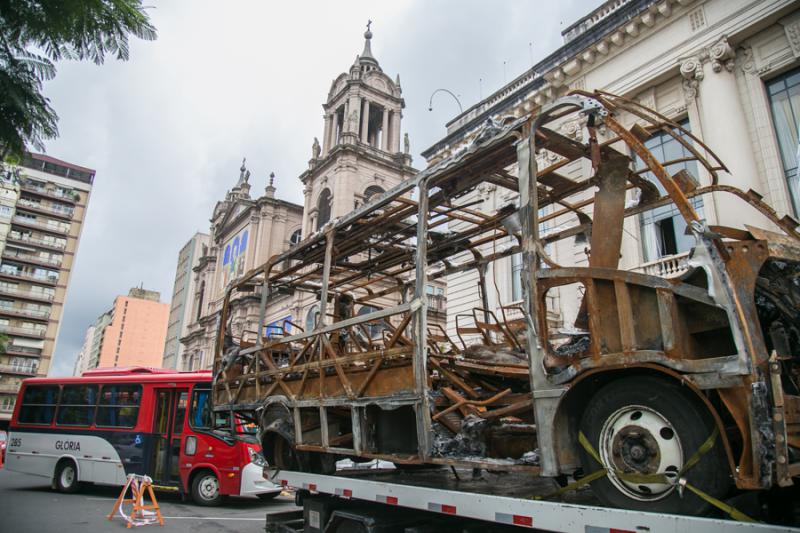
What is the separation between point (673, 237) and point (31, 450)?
18.1 m

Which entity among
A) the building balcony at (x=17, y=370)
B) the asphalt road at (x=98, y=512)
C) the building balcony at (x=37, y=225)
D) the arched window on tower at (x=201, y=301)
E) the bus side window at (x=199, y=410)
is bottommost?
the asphalt road at (x=98, y=512)

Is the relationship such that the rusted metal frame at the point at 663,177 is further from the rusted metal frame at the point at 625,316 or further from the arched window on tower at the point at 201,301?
the arched window on tower at the point at 201,301

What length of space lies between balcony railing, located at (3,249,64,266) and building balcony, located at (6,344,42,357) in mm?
10838

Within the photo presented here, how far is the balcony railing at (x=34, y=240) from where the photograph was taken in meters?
64.3

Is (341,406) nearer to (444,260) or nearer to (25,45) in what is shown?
(444,260)

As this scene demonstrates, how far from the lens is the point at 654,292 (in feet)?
11.2

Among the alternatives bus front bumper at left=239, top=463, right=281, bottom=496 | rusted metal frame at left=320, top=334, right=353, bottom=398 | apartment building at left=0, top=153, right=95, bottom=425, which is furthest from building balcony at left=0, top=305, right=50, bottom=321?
rusted metal frame at left=320, top=334, right=353, bottom=398

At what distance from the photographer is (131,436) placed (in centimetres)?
1241

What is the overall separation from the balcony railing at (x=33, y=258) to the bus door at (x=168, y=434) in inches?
2613

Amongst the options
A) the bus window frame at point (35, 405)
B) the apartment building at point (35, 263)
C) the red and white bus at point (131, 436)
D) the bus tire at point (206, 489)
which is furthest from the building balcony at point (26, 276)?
the bus tire at point (206, 489)

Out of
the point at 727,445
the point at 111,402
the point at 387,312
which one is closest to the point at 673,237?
the point at 387,312

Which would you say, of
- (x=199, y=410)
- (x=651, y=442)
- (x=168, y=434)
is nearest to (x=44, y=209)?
(x=168, y=434)

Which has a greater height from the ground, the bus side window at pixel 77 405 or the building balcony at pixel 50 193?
the building balcony at pixel 50 193

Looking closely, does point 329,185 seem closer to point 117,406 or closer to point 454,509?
point 117,406
